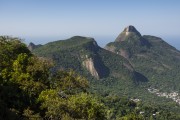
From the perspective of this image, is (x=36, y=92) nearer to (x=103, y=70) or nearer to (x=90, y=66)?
(x=90, y=66)

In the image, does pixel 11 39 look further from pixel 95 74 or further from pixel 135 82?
pixel 135 82

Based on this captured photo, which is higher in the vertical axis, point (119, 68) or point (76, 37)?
point (76, 37)

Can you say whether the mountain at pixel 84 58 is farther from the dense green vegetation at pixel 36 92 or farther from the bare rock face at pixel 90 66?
the dense green vegetation at pixel 36 92

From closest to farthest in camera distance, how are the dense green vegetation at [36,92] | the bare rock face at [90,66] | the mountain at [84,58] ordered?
1. the dense green vegetation at [36,92]
2. the mountain at [84,58]
3. the bare rock face at [90,66]

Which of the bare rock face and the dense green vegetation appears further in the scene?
the bare rock face

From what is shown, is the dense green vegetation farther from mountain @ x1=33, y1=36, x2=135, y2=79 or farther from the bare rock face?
the bare rock face

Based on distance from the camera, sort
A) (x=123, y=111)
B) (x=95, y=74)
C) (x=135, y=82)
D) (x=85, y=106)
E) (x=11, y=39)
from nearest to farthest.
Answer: (x=85, y=106)
(x=11, y=39)
(x=123, y=111)
(x=95, y=74)
(x=135, y=82)

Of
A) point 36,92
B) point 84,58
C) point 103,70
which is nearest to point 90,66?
point 84,58

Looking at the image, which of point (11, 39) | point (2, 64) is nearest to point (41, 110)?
point (2, 64)

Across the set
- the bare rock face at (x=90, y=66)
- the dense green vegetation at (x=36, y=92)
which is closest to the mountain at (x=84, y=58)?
the bare rock face at (x=90, y=66)

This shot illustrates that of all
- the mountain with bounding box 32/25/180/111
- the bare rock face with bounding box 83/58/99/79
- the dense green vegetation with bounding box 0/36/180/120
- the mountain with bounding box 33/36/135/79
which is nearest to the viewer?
the dense green vegetation with bounding box 0/36/180/120

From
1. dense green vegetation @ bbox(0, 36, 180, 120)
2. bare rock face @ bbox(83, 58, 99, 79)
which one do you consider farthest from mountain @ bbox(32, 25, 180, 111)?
dense green vegetation @ bbox(0, 36, 180, 120)
